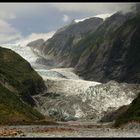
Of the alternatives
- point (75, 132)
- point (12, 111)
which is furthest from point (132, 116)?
point (12, 111)

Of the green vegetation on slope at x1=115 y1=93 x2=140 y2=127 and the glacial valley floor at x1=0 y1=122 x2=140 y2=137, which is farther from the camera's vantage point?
the green vegetation on slope at x1=115 y1=93 x2=140 y2=127

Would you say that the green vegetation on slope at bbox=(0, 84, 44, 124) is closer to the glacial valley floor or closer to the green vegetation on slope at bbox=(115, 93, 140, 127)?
the green vegetation on slope at bbox=(115, 93, 140, 127)

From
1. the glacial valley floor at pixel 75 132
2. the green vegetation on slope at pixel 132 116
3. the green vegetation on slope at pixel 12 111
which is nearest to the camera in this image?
the glacial valley floor at pixel 75 132

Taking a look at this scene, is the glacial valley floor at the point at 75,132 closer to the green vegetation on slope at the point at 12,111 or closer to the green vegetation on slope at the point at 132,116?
the green vegetation on slope at the point at 132,116

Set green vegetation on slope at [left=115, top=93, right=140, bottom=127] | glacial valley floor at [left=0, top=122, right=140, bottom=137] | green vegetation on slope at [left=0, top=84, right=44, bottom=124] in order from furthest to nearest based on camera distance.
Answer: green vegetation on slope at [left=0, top=84, right=44, bottom=124] → green vegetation on slope at [left=115, top=93, right=140, bottom=127] → glacial valley floor at [left=0, top=122, right=140, bottom=137]

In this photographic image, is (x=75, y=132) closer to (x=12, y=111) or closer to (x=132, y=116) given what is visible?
(x=132, y=116)

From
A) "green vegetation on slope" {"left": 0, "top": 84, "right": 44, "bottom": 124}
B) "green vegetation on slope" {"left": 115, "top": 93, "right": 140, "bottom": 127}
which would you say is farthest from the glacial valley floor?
"green vegetation on slope" {"left": 0, "top": 84, "right": 44, "bottom": 124}

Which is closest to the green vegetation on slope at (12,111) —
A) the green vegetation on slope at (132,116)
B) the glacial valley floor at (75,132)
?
the green vegetation on slope at (132,116)

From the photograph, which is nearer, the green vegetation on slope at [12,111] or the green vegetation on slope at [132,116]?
the green vegetation on slope at [132,116]

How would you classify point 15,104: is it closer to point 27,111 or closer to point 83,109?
point 27,111

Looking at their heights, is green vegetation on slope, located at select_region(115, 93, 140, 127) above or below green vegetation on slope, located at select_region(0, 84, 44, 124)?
above

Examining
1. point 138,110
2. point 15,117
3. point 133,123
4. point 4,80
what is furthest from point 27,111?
point 133,123
